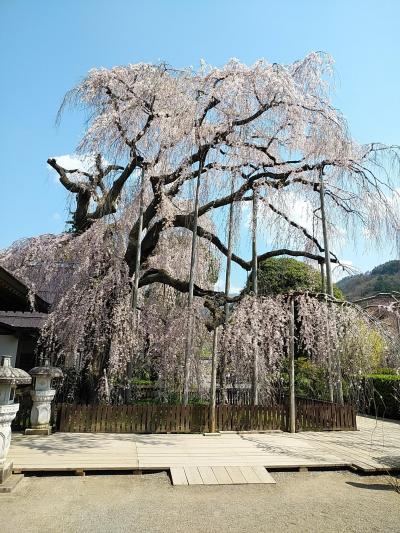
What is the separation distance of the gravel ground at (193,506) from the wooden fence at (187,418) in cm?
235

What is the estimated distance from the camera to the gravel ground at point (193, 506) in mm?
3725

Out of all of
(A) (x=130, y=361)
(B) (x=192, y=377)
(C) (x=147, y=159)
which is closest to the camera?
(A) (x=130, y=361)

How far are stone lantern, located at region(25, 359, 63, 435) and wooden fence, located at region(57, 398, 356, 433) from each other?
361mm

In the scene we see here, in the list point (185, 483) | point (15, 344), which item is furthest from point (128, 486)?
point (15, 344)

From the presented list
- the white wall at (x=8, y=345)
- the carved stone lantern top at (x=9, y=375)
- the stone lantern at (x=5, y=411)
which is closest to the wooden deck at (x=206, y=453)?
the stone lantern at (x=5, y=411)

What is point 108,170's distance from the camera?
8836 mm

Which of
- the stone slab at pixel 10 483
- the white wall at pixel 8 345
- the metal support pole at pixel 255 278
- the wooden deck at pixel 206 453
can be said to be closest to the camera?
the stone slab at pixel 10 483

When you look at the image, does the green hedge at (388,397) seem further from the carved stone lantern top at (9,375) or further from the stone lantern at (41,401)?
the carved stone lantern top at (9,375)

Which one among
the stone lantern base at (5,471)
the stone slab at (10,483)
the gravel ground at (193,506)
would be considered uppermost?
the stone lantern base at (5,471)

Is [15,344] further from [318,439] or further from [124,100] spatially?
[318,439]

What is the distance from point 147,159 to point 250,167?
2.42 m

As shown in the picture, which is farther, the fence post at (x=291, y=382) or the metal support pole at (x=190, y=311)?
the fence post at (x=291, y=382)

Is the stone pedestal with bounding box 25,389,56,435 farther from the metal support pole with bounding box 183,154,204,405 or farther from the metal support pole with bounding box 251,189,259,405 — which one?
the metal support pole with bounding box 251,189,259,405

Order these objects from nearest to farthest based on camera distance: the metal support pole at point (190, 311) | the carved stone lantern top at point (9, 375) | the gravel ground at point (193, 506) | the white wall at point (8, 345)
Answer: the gravel ground at point (193, 506) < the carved stone lantern top at point (9, 375) < the metal support pole at point (190, 311) < the white wall at point (8, 345)
